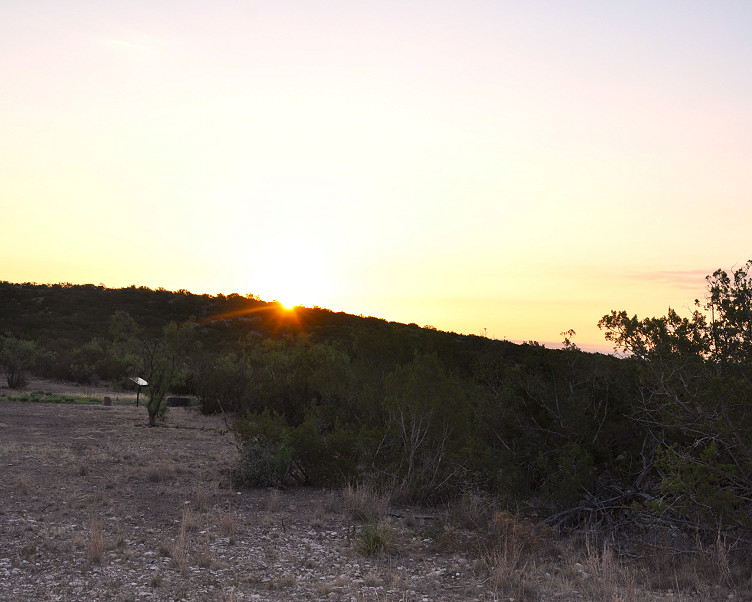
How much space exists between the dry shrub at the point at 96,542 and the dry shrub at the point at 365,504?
3721 mm

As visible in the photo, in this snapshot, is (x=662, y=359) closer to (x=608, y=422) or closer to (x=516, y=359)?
(x=608, y=422)

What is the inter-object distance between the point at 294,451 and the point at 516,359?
479 cm

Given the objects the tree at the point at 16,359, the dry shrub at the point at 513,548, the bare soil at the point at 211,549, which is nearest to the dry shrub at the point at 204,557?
the bare soil at the point at 211,549

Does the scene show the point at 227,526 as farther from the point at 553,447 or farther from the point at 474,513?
the point at 553,447

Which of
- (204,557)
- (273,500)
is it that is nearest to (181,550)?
(204,557)

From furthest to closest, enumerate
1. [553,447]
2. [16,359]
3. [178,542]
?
[16,359], [553,447], [178,542]

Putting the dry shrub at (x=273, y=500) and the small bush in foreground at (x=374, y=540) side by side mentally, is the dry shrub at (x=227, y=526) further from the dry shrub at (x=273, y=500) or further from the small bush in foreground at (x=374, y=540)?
the small bush in foreground at (x=374, y=540)

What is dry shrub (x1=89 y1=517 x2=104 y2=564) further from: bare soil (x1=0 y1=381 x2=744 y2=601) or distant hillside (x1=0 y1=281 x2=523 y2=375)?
distant hillside (x1=0 y1=281 x2=523 y2=375)

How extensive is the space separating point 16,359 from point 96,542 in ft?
96.9

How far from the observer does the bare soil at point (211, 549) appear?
702 cm

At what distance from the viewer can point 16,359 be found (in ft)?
110

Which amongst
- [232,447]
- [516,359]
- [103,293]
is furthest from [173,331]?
[103,293]

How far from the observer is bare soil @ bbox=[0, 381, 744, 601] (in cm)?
702

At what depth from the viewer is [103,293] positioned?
2931 inches
